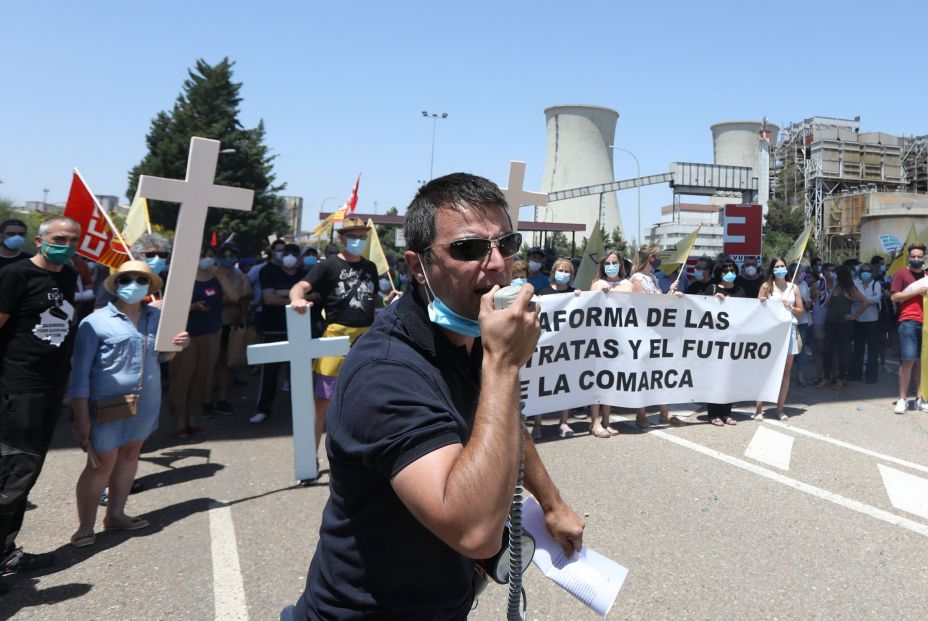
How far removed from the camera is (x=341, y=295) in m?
5.49

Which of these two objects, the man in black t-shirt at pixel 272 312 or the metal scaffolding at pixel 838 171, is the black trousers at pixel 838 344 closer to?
the man in black t-shirt at pixel 272 312

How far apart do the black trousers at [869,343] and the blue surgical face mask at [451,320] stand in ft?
33.6

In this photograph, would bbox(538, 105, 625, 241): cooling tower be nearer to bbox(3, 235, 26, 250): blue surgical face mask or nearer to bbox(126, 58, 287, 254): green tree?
bbox(126, 58, 287, 254): green tree

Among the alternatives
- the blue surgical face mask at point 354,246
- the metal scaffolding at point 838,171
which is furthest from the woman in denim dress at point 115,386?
the metal scaffolding at point 838,171

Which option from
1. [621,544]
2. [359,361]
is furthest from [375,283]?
[359,361]

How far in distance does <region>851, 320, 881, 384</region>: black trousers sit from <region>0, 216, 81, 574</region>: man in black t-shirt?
10142 mm

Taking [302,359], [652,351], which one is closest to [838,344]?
[652,351]

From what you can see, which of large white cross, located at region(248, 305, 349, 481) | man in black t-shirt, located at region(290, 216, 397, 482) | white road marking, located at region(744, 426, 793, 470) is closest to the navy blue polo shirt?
large white cross, located at region(248, 305, 349, 481)

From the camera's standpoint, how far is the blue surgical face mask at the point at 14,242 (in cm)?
620

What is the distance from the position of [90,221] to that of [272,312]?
277cm

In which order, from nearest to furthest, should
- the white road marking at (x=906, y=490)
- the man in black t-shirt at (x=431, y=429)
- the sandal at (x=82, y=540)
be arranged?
1. the man in black t-shirt at (x=431, y=429)
2. the sandal at (x=82, y=540)
3. the white road marking at (x=906, y=490)

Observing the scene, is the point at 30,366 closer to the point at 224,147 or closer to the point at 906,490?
the point at 906,490

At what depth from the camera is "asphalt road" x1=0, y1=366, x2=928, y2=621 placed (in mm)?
3326

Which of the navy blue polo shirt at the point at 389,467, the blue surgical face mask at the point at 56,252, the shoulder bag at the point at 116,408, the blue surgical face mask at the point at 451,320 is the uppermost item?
the blue surgical face mask at the point at 56,252
